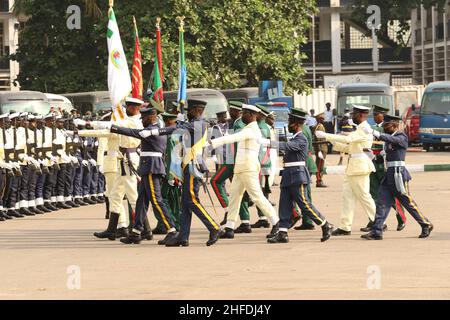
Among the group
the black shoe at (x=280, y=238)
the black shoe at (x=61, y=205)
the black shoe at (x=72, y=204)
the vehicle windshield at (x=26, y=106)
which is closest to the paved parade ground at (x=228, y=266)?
the black shoe at (x=280, y=238)

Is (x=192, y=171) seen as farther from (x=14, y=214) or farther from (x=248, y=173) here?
(x=14, y=214)

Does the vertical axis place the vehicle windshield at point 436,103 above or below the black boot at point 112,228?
above

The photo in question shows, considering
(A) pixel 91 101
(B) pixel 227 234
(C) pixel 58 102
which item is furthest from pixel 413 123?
(B) pixel 227 234

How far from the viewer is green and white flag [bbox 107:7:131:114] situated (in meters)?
19.8

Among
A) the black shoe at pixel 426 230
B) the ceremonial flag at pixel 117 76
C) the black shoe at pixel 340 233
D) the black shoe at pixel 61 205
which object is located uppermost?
the ceremonial flag at pixel 117 76

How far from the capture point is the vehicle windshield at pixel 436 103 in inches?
1708

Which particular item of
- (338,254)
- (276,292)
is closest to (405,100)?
(338,254)

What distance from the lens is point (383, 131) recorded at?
18.6 metres

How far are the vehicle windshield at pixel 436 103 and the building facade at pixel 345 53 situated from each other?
72.4ft

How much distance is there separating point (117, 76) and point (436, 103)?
24818 mm

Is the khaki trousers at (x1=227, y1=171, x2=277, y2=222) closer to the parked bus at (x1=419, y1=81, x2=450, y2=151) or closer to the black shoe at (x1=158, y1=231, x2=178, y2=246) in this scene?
the black shoe at (x1=158, y1=231, x2=178, y2=246)

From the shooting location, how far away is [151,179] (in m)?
16.9

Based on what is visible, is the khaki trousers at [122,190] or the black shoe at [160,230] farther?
the black shoe at [160,230]

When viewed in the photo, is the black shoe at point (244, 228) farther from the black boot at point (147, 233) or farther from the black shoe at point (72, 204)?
the black shoe at point (72, 204)
